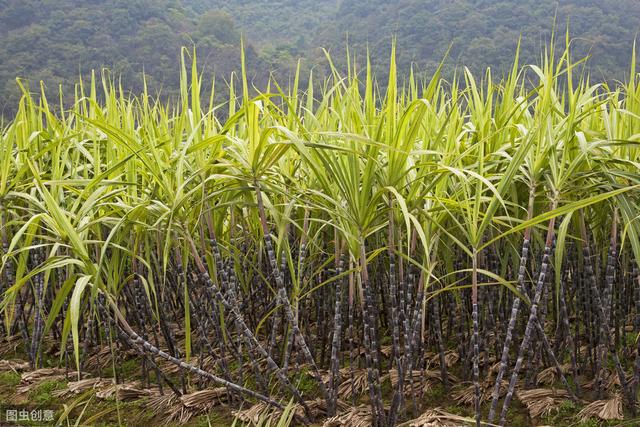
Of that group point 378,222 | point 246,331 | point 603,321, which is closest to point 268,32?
point 378,222

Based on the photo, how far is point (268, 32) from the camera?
23812 mm

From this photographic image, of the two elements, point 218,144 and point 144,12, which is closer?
point 218,144

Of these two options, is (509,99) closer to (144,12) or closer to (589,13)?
(589,13)

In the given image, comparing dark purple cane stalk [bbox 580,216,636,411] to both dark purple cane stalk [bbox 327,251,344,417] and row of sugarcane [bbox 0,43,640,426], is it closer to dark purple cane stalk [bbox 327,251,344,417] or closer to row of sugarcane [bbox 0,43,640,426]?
row of sugarcane [bbox 0,43,640,426]

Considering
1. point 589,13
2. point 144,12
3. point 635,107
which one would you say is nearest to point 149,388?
point 635,107

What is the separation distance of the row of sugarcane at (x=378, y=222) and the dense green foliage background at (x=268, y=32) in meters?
13.2

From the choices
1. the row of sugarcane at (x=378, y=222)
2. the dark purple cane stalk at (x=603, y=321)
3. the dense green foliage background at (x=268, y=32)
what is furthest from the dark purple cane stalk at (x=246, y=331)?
the dense green foliage background at (x=268, y=32)

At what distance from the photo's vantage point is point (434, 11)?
72.0 ft

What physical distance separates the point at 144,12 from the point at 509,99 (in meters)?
23.7

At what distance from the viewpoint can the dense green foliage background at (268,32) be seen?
55.6 feet

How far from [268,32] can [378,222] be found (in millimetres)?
23444

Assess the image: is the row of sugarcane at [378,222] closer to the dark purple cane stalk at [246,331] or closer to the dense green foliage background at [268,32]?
the dark purple cane stalk at [246,331]

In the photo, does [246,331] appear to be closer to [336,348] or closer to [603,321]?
[336,348]

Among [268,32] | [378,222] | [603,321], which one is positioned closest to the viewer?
[603,321]
